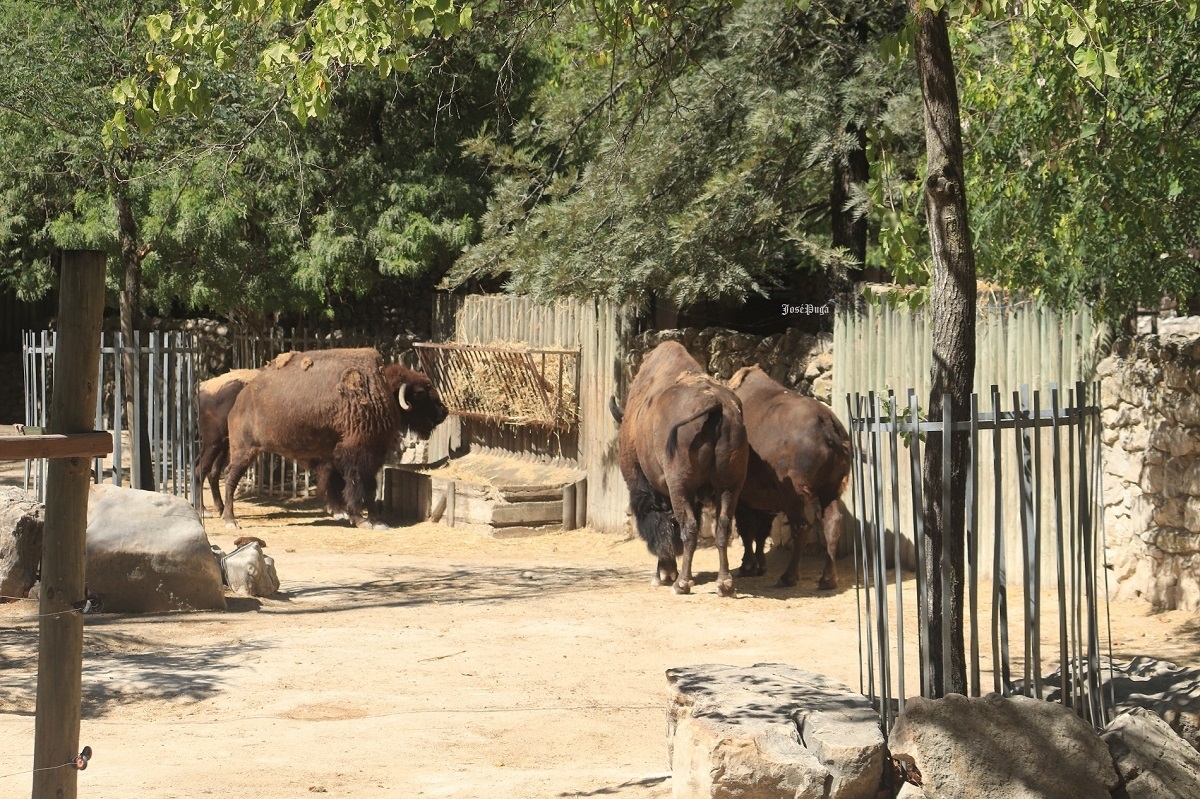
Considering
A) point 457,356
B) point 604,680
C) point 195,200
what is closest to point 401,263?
point 457,356

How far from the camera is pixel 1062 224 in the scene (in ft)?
28.7

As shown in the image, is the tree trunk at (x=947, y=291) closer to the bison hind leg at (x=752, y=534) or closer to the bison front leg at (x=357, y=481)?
the bison hind leg at (x=752, y=534)

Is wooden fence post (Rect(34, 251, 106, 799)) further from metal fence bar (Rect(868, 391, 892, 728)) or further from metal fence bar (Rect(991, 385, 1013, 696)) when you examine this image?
metal fence bar (Rect(991, 385, 1013, 696))

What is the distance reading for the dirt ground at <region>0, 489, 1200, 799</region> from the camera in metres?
5.95

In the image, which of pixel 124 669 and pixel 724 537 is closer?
pixel 124 669

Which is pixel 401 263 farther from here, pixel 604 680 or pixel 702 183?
pixel 604 680

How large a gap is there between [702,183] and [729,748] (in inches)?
382

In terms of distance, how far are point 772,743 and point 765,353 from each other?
355 inches

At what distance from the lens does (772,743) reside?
5.27 meters

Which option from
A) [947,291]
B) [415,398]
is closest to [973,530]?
[947,291]

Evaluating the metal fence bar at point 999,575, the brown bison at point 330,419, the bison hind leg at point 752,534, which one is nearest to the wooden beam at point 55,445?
the metal fence bar at point 999,575

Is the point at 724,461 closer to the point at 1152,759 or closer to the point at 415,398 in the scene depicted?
the point at 1152,759

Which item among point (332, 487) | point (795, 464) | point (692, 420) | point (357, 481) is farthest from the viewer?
point (332, 487)

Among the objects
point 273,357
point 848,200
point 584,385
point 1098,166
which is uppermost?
point 848,200
